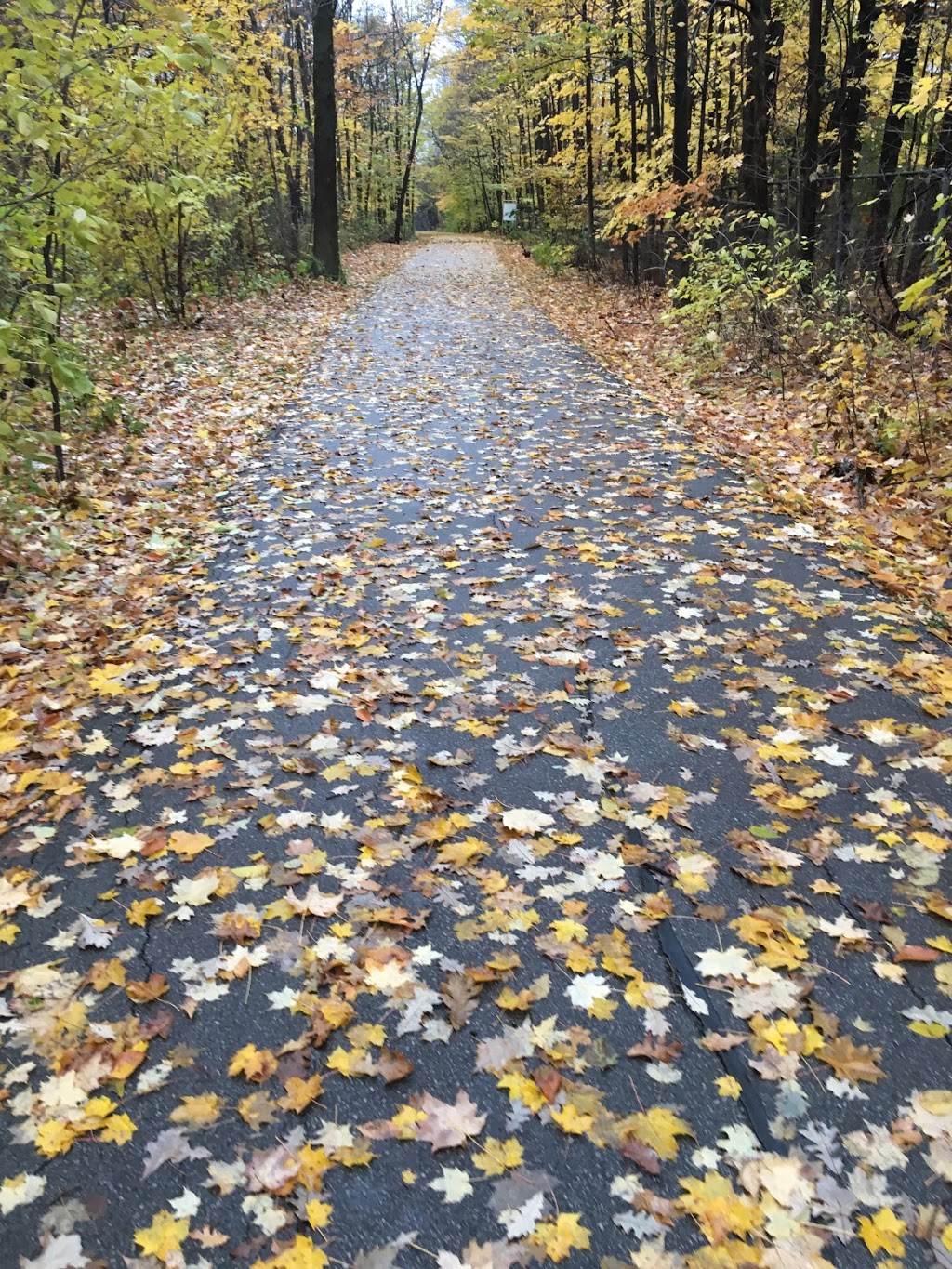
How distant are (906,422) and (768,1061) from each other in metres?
6.06

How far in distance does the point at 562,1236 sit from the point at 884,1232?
2.53 ft

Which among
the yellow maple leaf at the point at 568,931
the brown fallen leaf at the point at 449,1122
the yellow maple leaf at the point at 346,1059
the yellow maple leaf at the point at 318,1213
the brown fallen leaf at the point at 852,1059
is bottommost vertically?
the yellow maple leaf at the point at 318,1213

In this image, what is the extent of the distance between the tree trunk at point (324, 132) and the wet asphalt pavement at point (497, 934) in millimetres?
16713

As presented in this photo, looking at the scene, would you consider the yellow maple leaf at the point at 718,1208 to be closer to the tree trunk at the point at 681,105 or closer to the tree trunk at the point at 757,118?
the tree trunk at the point at 757,118

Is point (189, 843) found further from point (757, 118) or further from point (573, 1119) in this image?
point (757, 118)

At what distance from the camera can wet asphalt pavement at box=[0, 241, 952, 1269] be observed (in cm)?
218

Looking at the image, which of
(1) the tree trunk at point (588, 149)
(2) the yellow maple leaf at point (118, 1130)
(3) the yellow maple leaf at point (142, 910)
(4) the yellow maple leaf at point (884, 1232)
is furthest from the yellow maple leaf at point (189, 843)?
(1) the tree trunk at point (588, 149)

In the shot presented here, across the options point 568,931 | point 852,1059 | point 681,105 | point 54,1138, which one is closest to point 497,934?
point 568,931

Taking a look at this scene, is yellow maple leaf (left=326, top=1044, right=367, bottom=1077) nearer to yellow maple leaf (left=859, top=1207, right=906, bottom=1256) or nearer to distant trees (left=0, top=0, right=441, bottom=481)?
yellow maple leaf (left=859, top=1207, right=906, bottom=1256)

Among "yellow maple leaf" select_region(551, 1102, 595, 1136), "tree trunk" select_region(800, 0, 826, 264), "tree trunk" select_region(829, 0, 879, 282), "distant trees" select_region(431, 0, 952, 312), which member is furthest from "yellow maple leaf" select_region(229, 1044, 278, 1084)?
"tree trunk" select_region(800, 0, 826, 264)

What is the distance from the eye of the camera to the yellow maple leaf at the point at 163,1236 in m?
2.12

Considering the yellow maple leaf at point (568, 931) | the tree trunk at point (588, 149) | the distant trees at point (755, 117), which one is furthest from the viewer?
the tree trunk at point (588, 149)

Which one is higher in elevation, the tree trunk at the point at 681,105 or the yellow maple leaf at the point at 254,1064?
the tree trunk at the point at 681,105

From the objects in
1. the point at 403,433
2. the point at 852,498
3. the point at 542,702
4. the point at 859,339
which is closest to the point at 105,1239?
the point at 542,702
